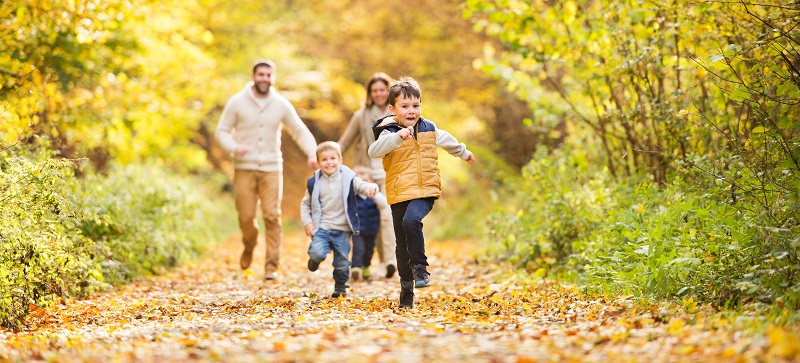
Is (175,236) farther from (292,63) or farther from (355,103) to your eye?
(355,103)

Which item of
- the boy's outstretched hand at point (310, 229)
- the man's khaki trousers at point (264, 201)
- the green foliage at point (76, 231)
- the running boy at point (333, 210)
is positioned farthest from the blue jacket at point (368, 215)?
the green foliage at point (76, 231)

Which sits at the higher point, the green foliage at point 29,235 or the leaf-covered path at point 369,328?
the green foliage at point 29,235

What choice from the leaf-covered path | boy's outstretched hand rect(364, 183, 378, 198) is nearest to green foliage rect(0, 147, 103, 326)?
Result: the leaf-covered path

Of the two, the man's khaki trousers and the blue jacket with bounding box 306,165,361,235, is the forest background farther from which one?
the blue jacket with bounding box 306,165,361,235

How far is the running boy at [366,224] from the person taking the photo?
31.7 feet

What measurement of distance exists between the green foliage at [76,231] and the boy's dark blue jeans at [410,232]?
2.56 metres

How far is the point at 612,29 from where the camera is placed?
9023 millimetres

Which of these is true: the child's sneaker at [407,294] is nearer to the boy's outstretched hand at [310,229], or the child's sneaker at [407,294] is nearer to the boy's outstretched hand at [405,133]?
the boy's outstretched hand at [405,133]

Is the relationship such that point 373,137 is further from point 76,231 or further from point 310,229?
point 76,231

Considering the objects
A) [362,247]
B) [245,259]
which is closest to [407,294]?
[362,247]

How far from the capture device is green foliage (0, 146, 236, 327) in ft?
20.8

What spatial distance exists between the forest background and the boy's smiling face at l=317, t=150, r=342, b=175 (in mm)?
2043

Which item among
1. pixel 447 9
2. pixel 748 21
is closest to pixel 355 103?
pixel 447 9

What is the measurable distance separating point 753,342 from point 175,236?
29.7ft
